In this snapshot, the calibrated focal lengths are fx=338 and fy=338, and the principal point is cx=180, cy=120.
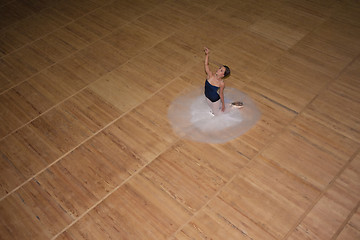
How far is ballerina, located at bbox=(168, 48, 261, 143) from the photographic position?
516cm

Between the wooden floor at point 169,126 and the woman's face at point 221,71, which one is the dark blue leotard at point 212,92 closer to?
the woman's face at point 221,71

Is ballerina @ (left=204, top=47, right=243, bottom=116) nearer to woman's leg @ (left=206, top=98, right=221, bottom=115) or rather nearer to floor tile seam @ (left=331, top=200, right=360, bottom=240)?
woman's leg @ (left=206, top=98, right=221, bottom=115)

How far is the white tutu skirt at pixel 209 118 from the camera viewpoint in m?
5.24

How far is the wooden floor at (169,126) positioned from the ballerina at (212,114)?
0.54 feet

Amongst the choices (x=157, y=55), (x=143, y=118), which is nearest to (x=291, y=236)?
(x=143, y=118)

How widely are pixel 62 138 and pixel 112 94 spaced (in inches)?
46.3

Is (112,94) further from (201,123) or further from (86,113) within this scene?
(201,123)

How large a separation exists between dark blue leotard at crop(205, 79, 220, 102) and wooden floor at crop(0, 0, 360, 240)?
0.71 meters

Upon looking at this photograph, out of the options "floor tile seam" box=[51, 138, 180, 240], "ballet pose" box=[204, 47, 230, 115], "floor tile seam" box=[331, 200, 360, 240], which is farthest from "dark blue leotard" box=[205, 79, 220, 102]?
"floor tile seam" box=[331, 200, 360, 240]

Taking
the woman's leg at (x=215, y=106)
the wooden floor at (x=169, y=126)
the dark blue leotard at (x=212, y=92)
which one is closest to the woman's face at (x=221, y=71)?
the dark blue leotard at (x=212, y=92)

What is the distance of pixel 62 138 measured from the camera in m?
5.40

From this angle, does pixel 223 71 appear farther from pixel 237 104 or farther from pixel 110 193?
pixel 110 193

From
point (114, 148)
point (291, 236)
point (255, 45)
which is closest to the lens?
point (291, 236)

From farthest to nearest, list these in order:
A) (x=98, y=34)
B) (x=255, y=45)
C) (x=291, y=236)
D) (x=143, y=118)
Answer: (x=98, y=34), (x=255, y=45), (x=143, y=118), (x=291, y=236)
